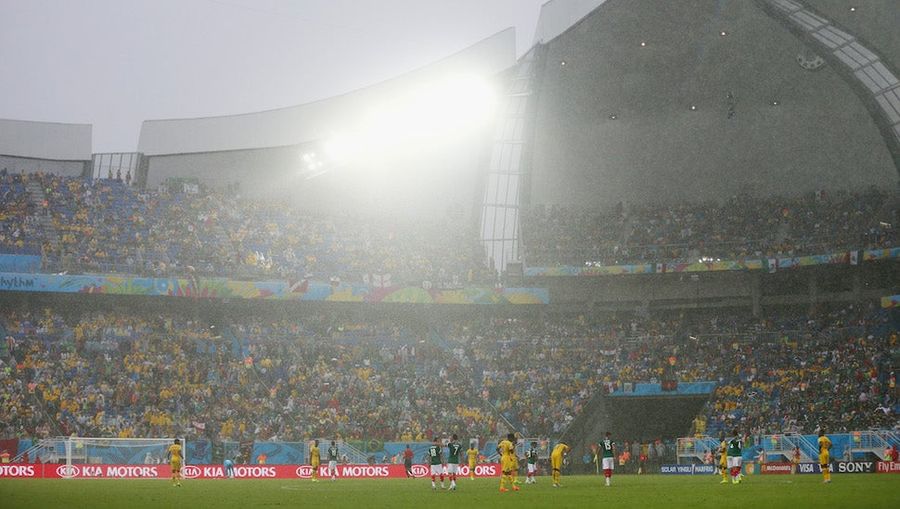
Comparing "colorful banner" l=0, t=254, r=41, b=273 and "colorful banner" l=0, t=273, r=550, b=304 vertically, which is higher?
"colorful banner" l=0, t=254, r=41, b=273

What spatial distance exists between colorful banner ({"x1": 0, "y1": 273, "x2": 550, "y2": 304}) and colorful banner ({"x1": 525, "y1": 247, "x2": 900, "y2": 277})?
1.66 metres

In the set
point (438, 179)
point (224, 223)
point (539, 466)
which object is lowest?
point (539, 466)

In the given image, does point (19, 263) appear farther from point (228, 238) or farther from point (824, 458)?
point (824, 458)

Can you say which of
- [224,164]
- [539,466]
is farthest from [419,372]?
[224,164]

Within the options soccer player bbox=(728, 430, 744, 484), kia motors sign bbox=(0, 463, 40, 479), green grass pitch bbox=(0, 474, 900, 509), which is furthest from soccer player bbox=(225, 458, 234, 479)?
soccer player bbox=(728, 430, 744, 484)

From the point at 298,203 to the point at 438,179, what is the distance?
10.3 meters

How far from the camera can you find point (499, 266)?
73250mm

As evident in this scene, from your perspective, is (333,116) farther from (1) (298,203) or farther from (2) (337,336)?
(2) (337,336)

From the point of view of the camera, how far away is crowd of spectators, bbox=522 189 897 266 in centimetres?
6091

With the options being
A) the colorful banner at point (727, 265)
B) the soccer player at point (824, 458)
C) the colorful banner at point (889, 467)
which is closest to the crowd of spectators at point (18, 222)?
the colorful banner at point (727, 265)

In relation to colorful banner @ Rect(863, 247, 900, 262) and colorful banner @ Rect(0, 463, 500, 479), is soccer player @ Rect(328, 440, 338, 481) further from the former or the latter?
colorful banner @ Rect(863, 247, 900, 262)

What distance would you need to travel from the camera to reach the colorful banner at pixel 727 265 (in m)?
57.5

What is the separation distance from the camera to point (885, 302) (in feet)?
188

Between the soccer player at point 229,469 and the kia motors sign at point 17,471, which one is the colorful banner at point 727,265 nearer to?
the soccer player at point 229,469
